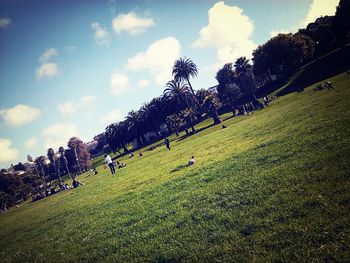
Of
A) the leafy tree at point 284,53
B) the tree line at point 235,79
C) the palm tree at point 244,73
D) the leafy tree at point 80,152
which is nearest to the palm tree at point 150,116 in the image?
the tree line at point 235,79

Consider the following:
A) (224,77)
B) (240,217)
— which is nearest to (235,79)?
(224,77)

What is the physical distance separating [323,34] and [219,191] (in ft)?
367

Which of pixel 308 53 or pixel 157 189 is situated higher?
pixel 308 53

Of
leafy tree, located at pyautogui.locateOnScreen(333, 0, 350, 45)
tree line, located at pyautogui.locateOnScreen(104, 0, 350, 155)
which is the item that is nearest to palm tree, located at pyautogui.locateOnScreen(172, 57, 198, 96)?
tree line, located at pyautogui.locateOnScreen(104, 0, 350, 155)

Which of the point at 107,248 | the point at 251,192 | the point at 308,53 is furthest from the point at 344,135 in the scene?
the point at 308,53

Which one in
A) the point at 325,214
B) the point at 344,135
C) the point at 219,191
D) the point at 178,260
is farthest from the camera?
the point at 344,135

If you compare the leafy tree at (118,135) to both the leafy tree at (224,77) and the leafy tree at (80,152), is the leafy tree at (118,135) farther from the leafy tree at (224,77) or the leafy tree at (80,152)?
the leafy tree at (224,77)

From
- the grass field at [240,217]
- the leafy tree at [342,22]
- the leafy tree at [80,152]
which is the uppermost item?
the leafy tree at [342,22]

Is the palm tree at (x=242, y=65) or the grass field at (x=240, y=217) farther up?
the palm tree at (x=242, y=65)

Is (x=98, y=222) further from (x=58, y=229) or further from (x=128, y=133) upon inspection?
(x=128, y=133)

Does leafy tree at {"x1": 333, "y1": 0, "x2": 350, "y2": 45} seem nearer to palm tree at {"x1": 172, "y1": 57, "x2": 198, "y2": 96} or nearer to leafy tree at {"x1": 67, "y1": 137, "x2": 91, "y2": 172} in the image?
palm tree at {"x1": 172, "y1": 57, "x2": 198, "y2": 96}

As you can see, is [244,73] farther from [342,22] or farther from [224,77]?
[342,22]

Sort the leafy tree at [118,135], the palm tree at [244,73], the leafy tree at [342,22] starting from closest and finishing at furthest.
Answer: the leafy tree at [342,22] → the palm tree at [244,73] → the leafy tree at [118,135]

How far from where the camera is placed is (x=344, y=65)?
67312 millimetres
